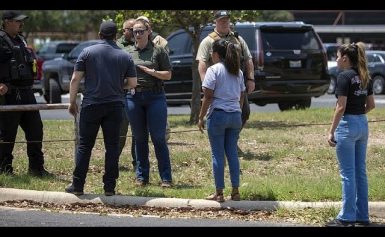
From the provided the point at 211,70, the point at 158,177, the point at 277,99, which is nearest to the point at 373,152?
the point at 158,177

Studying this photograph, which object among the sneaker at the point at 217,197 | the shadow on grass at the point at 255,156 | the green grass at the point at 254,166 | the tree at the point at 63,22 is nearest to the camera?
the sneaker at the point at 217,197

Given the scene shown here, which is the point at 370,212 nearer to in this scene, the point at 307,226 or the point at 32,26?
the point at 307,226

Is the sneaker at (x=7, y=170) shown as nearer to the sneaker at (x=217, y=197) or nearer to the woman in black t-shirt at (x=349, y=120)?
the sneaker at (x=217, y=197)

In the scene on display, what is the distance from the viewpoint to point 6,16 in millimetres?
9641

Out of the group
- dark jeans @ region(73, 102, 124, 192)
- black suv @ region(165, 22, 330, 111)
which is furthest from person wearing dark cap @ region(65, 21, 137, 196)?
black suv @ region(165, 22, 330, 111)

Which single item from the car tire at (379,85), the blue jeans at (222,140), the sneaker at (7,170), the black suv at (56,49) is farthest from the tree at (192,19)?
the black suv at (56,49)

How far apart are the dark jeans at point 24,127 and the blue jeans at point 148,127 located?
126 centimetres

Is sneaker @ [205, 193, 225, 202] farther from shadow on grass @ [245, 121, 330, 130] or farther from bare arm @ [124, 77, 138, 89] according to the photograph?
shadow on grass @ [245, 121, 330, 130]

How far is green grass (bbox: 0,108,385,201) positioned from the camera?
29.0 feet

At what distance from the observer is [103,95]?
28.3 feet

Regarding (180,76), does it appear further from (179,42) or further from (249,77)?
(249,77)

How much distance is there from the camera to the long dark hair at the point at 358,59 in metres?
7.62

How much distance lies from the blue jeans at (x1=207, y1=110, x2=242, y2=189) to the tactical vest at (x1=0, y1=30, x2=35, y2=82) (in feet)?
8.49

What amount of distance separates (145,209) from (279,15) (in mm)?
37255
